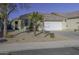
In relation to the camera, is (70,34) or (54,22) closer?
(70,34)

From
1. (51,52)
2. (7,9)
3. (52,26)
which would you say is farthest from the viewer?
(52,26)

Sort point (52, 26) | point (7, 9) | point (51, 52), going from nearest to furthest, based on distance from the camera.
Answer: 1. point (51, 52)
2. point (7, 9)
3. point (52, 26)

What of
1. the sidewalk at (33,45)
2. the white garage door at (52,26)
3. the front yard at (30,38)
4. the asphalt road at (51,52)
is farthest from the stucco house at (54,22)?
the asphalt road at (51,52)

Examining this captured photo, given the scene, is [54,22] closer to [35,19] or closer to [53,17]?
[53,17]

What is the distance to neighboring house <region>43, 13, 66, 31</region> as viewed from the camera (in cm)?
920

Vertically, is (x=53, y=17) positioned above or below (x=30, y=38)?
above

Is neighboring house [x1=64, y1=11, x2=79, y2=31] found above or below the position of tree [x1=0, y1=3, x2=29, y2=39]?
below

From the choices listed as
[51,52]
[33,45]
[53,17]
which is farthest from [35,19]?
[51,52]

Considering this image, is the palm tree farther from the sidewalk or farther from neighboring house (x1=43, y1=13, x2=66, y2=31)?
the sidewalk

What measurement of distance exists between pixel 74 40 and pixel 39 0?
115 cm

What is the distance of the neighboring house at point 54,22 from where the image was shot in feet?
30.2

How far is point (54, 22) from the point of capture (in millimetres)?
9305

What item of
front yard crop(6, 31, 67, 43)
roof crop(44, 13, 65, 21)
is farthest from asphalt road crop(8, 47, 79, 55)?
roof crop(44, 13, 65, 21)

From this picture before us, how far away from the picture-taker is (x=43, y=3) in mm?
9047
